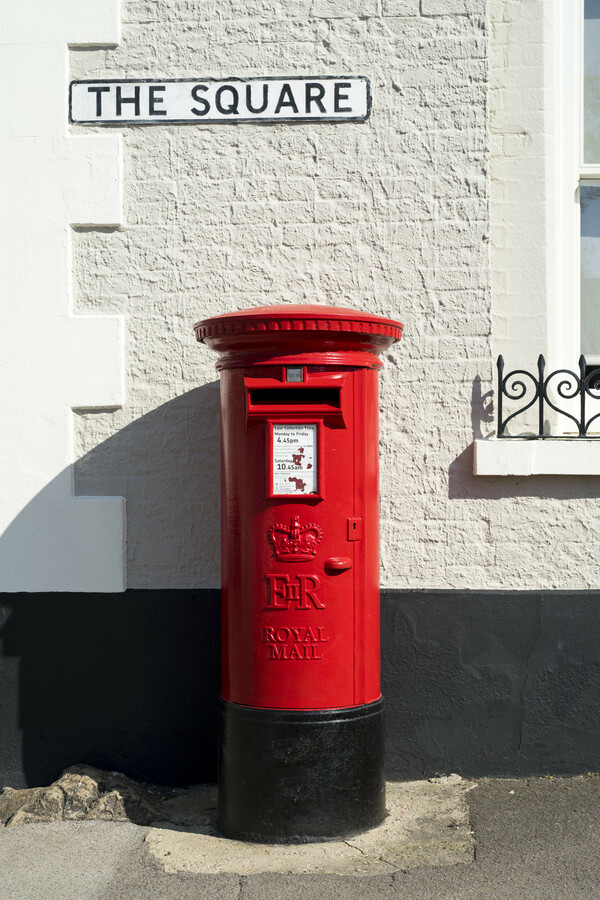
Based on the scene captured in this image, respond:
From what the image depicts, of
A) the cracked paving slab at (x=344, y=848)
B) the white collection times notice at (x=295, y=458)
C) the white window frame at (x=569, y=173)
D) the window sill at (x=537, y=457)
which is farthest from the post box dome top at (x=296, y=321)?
the cracked paving slab at (x=344, y=848)

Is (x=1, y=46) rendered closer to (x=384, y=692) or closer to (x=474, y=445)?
(x=474, y=445)

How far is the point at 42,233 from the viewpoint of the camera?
14.0ft

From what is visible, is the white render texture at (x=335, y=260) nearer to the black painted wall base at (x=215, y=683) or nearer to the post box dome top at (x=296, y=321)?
the black painted wall base at (x=215, y=683)

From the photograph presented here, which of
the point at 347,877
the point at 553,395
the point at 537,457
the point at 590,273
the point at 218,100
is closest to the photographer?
the point at 347,877

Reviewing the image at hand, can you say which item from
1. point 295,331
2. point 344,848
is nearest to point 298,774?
point 344,848

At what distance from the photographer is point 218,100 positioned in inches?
168

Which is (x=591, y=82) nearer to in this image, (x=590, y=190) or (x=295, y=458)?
(x=590, y=190)

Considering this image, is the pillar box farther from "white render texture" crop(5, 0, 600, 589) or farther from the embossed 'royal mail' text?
"white render texture" crop(5, 0, 600, 589)

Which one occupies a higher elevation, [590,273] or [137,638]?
[590,273]

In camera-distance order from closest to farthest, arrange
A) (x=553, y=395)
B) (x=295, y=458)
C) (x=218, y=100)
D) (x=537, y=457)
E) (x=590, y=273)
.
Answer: (x=295, y=458), (x=537, y=457), (x=218, y=100), (x=553, y=395), (x=590, y=273)

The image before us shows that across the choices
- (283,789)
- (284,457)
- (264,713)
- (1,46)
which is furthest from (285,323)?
(1,46)

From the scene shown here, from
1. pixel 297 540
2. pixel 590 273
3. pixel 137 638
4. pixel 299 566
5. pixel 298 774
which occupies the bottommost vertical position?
pixel 298 774

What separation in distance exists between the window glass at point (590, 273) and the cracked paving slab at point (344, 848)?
2306mm

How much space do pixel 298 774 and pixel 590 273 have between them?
9.17 ft
